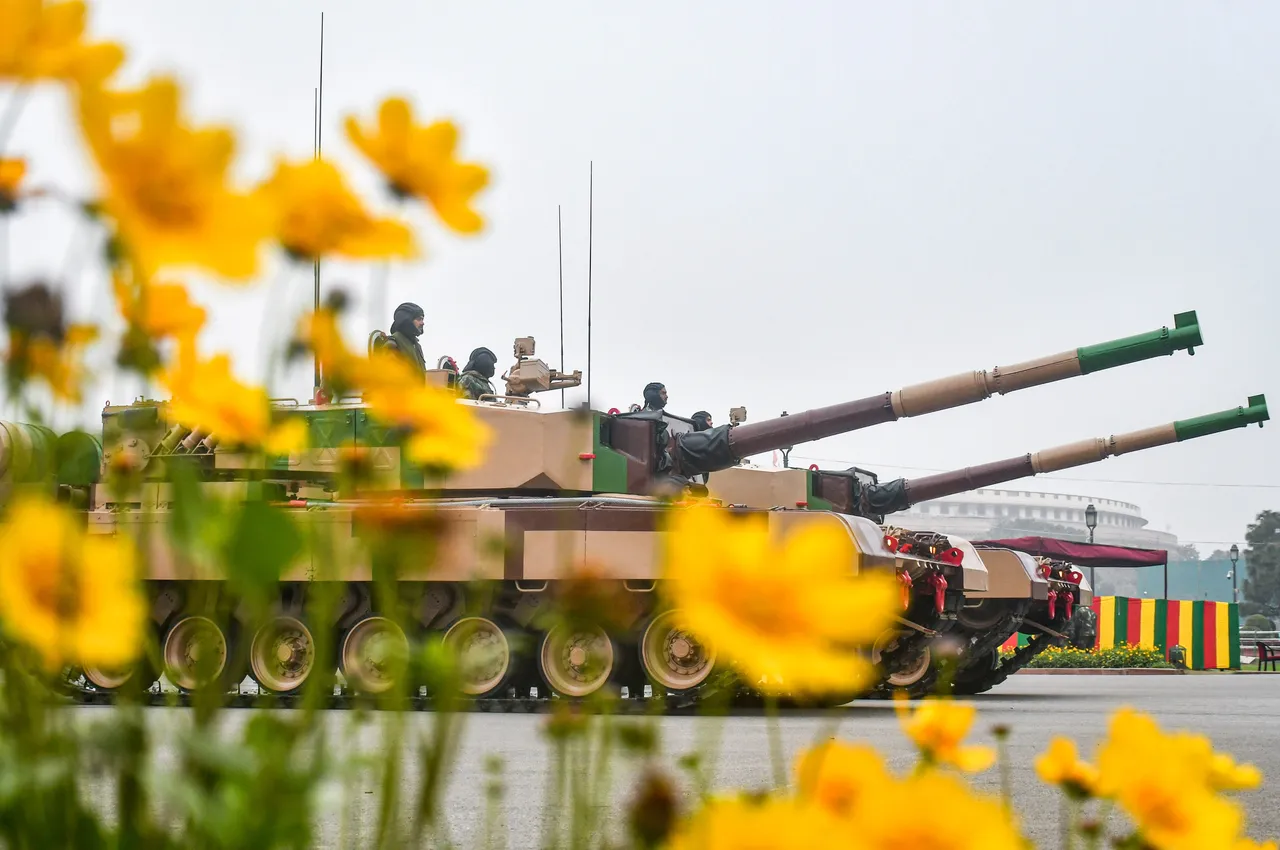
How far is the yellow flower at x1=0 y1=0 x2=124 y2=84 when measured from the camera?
76 cm

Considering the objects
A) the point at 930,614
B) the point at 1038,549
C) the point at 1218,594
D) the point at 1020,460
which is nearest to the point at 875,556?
the point at 930,614

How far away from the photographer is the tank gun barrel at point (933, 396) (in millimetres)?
11836

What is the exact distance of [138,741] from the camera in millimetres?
976

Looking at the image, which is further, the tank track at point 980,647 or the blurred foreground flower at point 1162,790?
the tank track at point 980,647

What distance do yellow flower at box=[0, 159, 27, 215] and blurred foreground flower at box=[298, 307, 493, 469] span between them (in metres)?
0.19

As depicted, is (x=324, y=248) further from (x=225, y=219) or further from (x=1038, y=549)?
(x=1038, y=549)

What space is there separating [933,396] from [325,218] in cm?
1161

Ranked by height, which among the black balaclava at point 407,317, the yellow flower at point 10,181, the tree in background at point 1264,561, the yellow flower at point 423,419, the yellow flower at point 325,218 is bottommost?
the tree in background at point 1264,561

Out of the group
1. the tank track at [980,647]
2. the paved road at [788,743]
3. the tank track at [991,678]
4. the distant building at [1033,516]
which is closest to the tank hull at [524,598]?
the paved road at [788,743]

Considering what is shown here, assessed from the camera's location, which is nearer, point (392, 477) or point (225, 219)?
point (225, 219)

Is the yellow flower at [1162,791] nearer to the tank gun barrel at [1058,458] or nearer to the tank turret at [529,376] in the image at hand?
the tank turret at [529,376]

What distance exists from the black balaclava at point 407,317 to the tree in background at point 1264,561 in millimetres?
57154

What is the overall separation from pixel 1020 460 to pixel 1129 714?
49.4ft

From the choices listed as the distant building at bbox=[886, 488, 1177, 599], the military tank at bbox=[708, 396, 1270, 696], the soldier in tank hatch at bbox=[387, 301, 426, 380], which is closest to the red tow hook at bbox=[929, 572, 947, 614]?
the military tank at bbox=[708, 396, 1270, 696]
